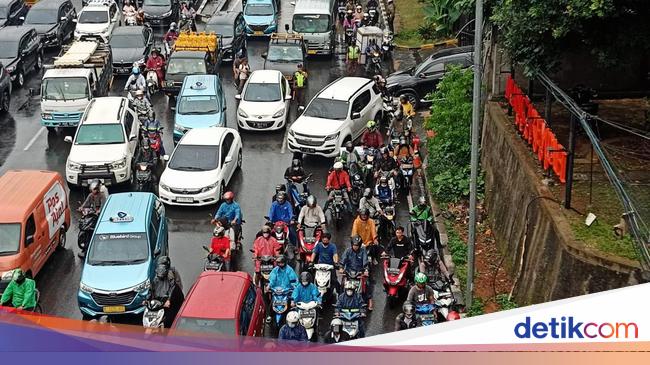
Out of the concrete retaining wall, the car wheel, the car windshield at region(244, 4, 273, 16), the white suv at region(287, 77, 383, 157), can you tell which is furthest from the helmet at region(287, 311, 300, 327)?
the car windshield at region(244, 4, 273, 16)

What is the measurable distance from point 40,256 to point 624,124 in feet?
42.2

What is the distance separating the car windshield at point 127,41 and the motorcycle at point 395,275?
65.1ft

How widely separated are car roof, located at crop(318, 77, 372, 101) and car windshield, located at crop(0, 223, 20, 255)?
11057 mm

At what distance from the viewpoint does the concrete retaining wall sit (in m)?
15.7

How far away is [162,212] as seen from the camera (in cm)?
2145

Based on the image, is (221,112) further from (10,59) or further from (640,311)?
(640,311)

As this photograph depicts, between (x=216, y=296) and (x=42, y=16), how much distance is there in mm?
26475

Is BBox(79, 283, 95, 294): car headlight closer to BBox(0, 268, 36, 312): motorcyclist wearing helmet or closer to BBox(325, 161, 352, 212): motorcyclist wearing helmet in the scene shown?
BBox(0, 268, 36, 312): motorcyclist wearing helmet

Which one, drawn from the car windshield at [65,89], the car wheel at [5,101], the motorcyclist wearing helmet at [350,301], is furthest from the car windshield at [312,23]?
the motorcyclist wearing helmet at [350,301]

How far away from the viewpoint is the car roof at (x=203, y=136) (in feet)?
83.4

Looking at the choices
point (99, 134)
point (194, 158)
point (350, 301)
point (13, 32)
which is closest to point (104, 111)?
point (99, 134)

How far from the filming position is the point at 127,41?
120ft

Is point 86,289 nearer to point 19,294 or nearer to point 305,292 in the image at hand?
point 19,294

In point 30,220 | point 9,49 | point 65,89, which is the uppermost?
point 9,49
